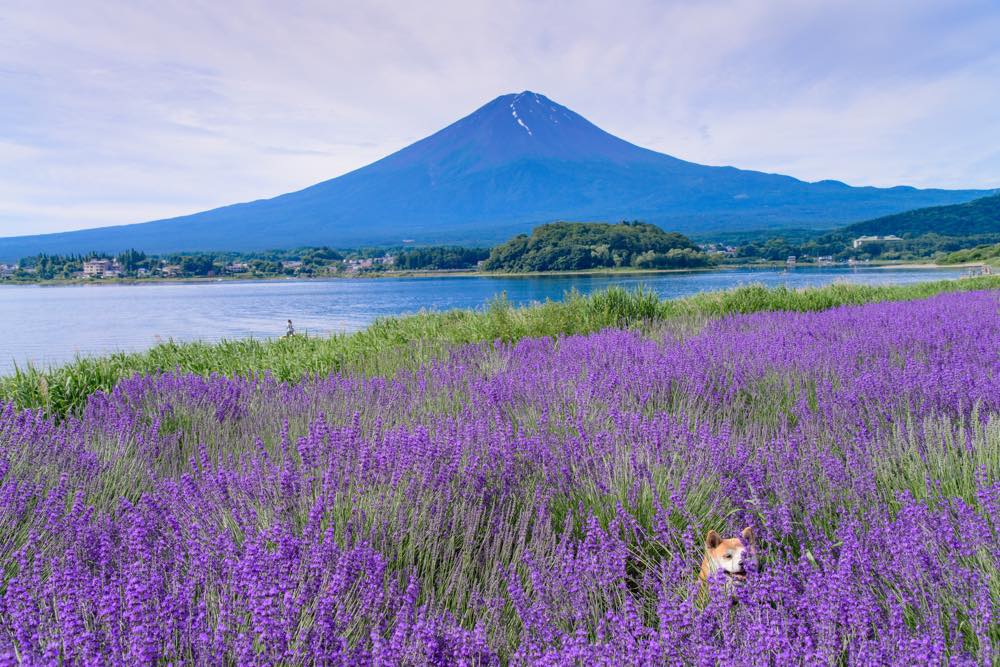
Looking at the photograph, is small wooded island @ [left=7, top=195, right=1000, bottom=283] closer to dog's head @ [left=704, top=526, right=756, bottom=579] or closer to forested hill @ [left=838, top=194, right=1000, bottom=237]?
forested hill @ [left=838, top=194, right=1000, bottom=237]

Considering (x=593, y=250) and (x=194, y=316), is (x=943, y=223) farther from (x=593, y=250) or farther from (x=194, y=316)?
(x=194, y=316)

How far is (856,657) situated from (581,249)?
237 ft

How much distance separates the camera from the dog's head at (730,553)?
6.38 feet

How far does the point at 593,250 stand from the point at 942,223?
79.3 m

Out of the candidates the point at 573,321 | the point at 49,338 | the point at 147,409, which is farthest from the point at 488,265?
the point at 147,409

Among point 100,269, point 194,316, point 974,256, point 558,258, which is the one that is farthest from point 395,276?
point 974,256

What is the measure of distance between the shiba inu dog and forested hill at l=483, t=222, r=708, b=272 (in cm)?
6930

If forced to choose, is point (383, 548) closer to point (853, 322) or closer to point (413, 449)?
point (413, 449)

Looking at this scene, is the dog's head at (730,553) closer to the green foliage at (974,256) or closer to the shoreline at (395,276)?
the green foliage at (974,256)

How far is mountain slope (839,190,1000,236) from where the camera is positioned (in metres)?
108

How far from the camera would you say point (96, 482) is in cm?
286

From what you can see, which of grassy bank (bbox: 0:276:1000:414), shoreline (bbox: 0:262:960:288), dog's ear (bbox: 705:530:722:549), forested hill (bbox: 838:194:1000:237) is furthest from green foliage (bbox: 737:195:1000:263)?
dog's ear (bbox: 705:530:722:549)

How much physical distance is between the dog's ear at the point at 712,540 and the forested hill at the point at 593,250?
2727 inches

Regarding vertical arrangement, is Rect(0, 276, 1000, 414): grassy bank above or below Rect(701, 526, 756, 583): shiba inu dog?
below
